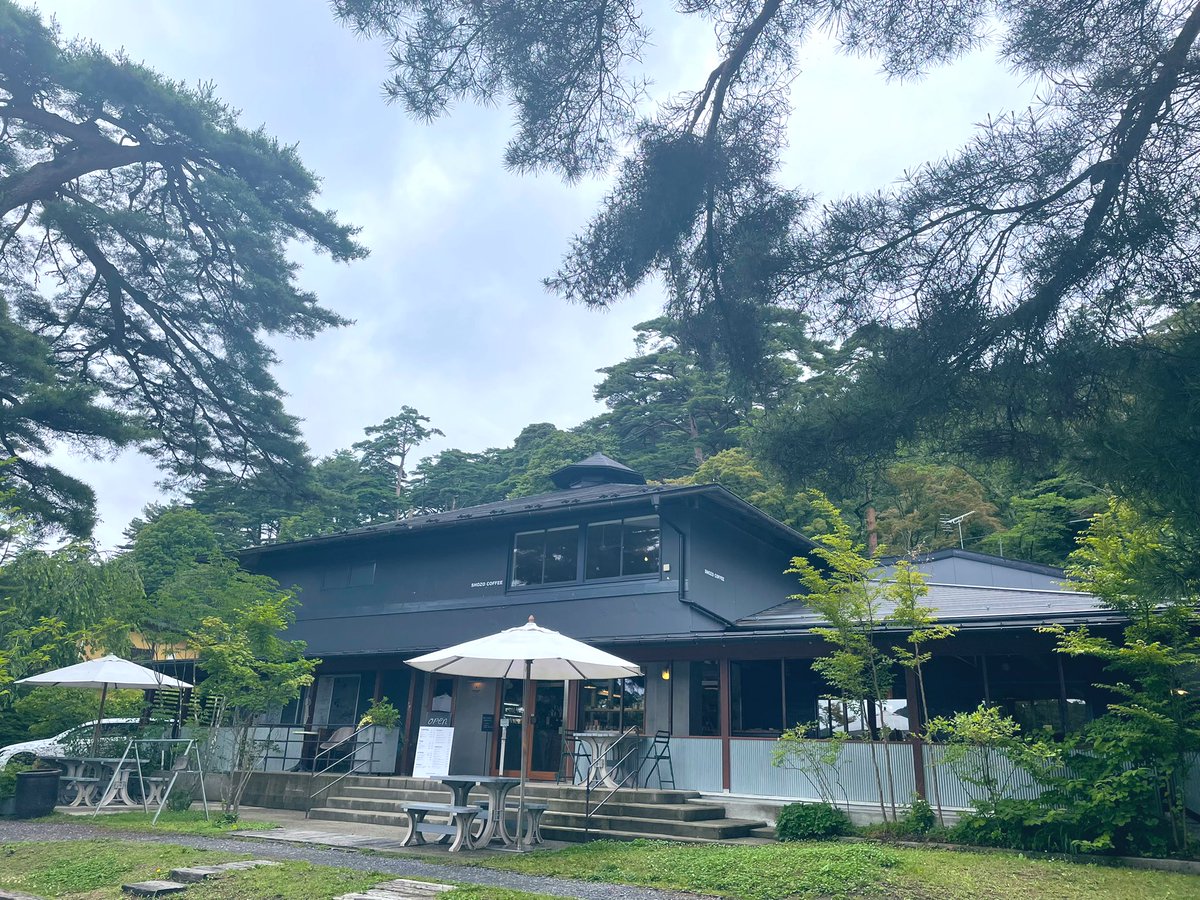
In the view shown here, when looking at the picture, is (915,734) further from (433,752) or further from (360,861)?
(433,752)

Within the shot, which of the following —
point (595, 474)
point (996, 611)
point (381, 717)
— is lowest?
point (381, 717)

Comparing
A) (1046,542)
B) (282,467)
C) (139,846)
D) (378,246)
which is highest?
(378,246)

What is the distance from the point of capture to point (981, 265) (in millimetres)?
6020

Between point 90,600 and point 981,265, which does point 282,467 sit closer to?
point 90,600

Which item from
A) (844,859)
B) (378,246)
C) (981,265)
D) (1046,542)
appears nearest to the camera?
(981,265)

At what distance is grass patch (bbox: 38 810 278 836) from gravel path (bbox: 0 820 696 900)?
0.96ft

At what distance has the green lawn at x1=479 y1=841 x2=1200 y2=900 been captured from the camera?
6.56m

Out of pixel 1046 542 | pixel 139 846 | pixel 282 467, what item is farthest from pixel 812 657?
pixel 1046 542

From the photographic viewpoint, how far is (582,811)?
11.1m

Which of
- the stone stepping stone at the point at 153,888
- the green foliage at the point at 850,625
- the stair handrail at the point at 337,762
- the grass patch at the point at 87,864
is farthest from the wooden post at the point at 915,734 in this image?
the stair handrail at the point at 337,762

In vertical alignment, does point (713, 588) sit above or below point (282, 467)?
below

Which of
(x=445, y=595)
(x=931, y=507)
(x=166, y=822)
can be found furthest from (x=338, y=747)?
(x=931, y=507)

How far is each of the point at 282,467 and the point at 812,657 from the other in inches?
378

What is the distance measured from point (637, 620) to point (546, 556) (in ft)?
8.41
